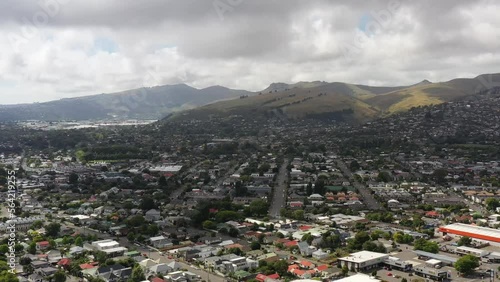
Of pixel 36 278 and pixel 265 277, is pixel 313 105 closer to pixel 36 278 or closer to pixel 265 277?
pixel 265 277

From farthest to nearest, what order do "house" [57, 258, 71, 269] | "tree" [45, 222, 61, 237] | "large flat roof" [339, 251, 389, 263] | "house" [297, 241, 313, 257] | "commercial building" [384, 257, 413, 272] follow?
"tree" [45, 222, 61, 237] → "house" [297, 241, 313, 257] → "house" [57, 258, 71, 269] → "large flat roof" [339, 251, 389, 263] → "commercial building" [384, 257, 413, 272]

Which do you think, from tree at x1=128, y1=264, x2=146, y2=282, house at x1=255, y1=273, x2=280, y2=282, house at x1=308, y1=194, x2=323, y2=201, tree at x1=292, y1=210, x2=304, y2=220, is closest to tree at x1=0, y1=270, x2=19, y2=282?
tree at x1=128, y1=264, x2=146, y2=282

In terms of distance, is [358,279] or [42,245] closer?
[358,279]

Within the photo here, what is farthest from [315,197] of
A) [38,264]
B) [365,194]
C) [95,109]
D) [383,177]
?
[95,109]

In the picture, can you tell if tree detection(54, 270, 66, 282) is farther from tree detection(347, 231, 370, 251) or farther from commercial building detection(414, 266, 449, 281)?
commercial building detection(414, 266, 449, 281)

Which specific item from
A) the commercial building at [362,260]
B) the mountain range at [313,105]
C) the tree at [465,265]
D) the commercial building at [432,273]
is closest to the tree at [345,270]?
the commercial building at [362,260]
